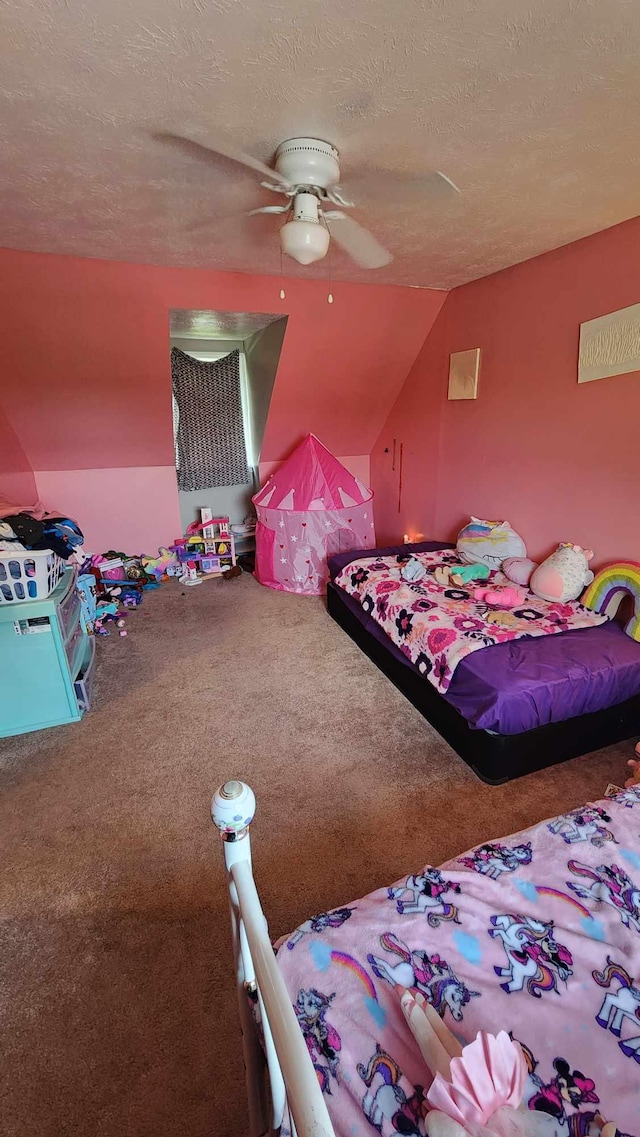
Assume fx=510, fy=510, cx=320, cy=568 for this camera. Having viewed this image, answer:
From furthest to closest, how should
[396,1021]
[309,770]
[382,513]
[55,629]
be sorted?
[382,513]
[55,629]
[309,770]
[396,1021]

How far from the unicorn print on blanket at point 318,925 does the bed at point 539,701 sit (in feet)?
3.72

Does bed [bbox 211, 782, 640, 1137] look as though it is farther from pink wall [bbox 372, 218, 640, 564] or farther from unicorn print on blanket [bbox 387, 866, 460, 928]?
pink wall [bbox 372, 218, 640, 564]

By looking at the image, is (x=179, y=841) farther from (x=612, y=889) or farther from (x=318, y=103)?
(x=318, y=103)

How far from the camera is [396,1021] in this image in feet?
2.76

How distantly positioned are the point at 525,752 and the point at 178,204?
2614 mm

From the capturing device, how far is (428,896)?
106cm

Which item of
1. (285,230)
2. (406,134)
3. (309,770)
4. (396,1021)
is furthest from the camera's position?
(309,770)

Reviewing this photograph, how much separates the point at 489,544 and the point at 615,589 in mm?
861

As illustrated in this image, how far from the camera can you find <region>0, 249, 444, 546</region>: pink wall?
9.68 ft

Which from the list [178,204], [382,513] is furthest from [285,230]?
[382,513]

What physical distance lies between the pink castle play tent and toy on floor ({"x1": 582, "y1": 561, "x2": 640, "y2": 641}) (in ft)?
6.36

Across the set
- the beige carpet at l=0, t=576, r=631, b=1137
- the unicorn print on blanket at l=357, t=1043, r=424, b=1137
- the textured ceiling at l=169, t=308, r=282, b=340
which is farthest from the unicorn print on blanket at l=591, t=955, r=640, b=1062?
the textured ceiling at l=169, t=308, r=282, b=340

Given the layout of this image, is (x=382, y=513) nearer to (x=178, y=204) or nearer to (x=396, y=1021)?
(x=178, y=204)

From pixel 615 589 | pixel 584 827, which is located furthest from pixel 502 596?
pixel 584 827
